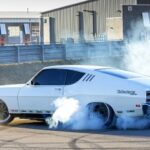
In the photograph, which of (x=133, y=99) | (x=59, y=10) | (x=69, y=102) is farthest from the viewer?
(x=59, y=10)

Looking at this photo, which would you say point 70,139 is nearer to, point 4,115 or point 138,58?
point 4,115

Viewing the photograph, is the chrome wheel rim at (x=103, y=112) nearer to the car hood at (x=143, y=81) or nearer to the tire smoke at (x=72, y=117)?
the tire smoke at (x=72, y=117)

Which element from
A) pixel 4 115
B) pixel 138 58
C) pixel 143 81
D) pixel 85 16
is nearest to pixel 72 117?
pixel 143 81

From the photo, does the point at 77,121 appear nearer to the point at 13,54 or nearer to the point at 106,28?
the point at 13,54

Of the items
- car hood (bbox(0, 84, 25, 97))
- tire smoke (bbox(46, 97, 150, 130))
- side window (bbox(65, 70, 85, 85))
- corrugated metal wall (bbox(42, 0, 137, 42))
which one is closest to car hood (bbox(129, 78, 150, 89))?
tire smoke (bbox(46, 97, 150, 130))

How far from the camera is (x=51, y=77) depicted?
13172mm

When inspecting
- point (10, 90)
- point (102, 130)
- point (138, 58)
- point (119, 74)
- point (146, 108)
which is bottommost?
→ point (102, 130)

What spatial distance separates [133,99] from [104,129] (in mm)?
936

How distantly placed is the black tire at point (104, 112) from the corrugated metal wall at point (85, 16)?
39004 mm

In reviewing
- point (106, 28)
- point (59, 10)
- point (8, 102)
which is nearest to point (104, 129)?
point (8, 102)

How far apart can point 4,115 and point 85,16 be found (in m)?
43.0

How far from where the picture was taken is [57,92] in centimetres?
1274

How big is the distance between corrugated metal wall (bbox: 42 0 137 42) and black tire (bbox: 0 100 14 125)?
37999mm

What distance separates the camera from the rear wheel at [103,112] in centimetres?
1209
